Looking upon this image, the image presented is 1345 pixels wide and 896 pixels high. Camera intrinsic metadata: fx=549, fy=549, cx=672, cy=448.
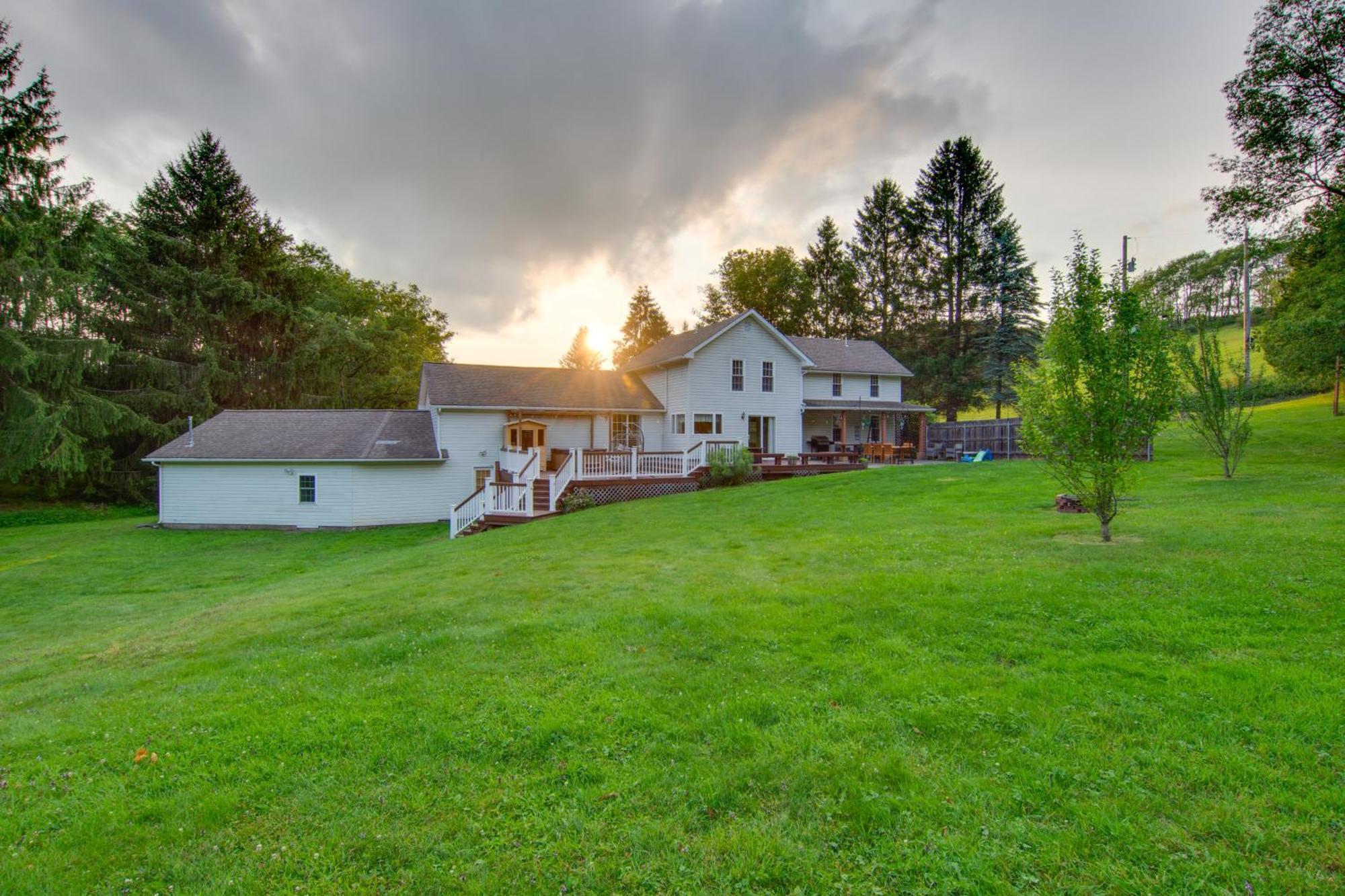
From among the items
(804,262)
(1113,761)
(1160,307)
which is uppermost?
(804,262)

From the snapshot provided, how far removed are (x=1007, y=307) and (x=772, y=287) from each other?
18.1m

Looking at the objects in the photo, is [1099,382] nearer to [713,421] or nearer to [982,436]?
[713,421]

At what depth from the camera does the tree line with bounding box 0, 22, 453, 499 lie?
19.8 meters

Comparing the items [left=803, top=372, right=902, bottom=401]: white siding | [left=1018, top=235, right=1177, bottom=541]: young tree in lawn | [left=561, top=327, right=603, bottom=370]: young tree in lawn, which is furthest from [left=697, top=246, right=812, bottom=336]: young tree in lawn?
[left=1018, top=235, right=1177, bottom=541]: young tree in lawn

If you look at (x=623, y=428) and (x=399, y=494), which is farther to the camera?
(x=623, y=428)

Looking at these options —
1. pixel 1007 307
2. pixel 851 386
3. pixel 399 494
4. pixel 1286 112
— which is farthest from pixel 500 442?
pixel 1007 307

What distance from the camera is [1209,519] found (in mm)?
8930

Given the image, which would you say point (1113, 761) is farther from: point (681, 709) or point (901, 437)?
point (901, 437)

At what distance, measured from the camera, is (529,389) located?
24.1 metres

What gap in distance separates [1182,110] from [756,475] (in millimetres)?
16653

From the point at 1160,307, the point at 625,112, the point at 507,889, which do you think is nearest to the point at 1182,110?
the point at 1160,307

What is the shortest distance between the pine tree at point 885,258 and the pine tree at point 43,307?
47445 mm

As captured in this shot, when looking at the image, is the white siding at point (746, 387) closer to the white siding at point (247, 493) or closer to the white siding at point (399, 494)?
the white siding at point (399, 494)

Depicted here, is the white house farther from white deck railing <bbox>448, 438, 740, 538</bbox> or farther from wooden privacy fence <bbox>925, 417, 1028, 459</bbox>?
wooden privacy fence <bbox>925, 417, 1028, 459</bbox>
